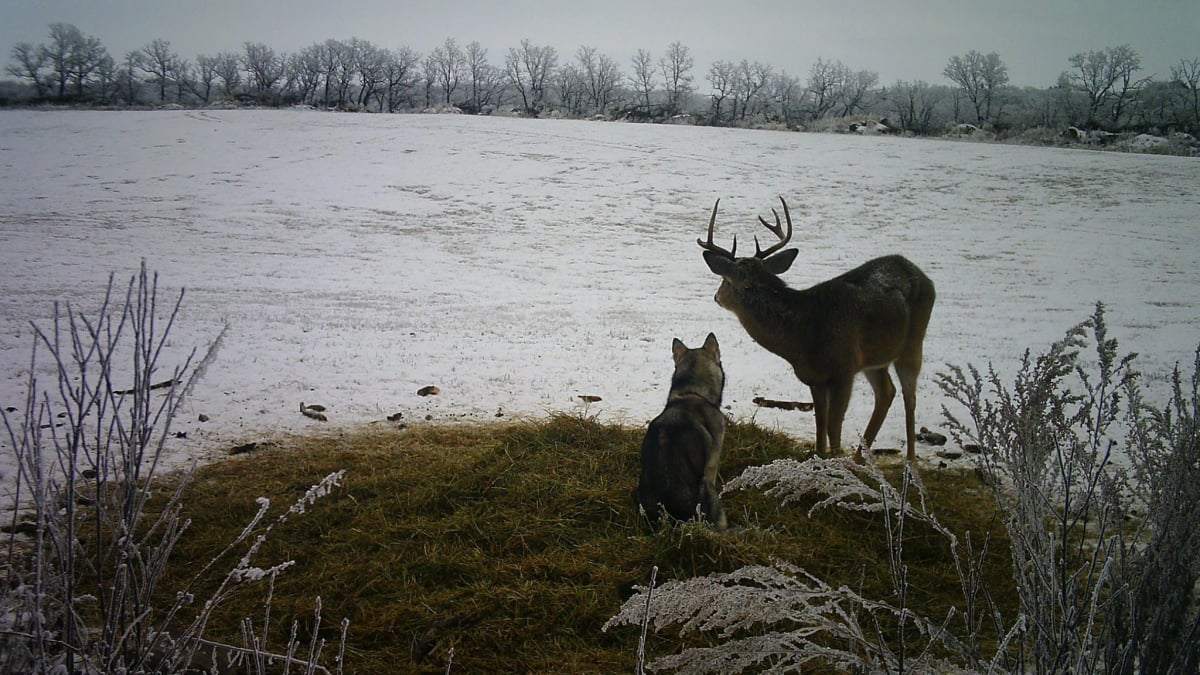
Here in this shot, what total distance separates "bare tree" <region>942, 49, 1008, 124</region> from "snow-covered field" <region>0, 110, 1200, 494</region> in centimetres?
186

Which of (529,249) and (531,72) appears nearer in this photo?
(529,249)

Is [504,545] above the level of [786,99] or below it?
below

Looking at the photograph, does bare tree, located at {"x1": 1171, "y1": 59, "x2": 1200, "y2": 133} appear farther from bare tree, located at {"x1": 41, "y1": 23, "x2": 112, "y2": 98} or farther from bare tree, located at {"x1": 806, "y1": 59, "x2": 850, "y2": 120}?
bare tree, located at {"x1": 41, "y1": 23, "x2": 112, "y2": 98}

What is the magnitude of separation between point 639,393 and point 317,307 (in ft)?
14.1

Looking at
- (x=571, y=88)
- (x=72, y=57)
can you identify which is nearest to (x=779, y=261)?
(x=72, y=57)

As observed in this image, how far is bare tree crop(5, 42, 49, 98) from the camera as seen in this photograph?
11266mm

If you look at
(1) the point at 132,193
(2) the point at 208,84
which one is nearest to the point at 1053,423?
(1) the point at 132,193

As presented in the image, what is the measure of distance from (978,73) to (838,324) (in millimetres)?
6715

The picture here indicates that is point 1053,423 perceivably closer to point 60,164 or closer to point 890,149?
point 890,149

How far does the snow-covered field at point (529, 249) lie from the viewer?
249 inches

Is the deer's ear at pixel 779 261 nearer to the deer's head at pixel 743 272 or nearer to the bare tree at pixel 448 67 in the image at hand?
the deer's head at pixel 743 272

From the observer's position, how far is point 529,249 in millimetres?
12375

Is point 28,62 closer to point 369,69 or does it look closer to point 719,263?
point 719,263

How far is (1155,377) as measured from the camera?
596cm
